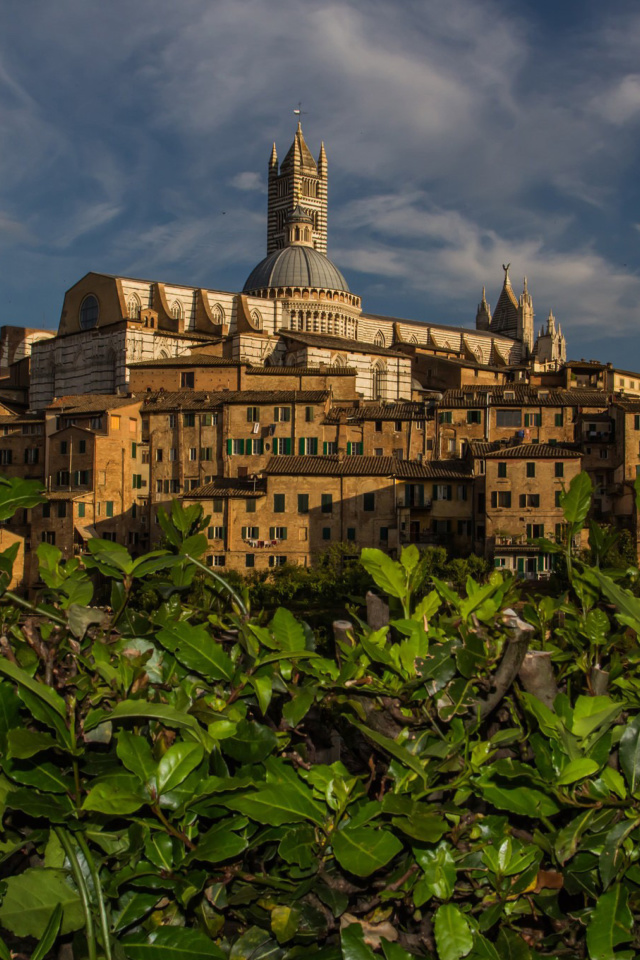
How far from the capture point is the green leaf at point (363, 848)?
217 centimetres

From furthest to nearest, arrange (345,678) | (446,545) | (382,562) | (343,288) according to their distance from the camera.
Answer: (343,288), (446,545), (382,562), (345,678)

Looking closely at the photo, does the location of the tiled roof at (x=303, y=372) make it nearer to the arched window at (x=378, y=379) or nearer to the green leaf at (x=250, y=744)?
the arched window at (x=378, y=379)

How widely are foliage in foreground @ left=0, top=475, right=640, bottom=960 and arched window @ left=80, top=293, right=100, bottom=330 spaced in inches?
2603

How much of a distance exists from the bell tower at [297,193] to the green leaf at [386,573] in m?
98.0

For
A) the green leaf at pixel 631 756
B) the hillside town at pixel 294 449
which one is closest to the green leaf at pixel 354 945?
the green leaf at pixel 631 756

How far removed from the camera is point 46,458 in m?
44.4

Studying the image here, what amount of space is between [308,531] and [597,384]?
32478mm

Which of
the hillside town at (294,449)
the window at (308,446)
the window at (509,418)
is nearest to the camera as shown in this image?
the hillside town at (294,449)

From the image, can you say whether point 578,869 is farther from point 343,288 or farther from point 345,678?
point 343,288

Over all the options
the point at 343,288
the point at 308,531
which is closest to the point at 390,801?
the point at 308,531

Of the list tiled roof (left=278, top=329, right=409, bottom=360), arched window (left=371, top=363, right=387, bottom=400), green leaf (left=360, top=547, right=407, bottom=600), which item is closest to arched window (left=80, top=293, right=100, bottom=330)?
tiled roof (left=278, top=329, right=409, bottom=360)

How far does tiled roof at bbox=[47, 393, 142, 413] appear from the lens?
44.5 m

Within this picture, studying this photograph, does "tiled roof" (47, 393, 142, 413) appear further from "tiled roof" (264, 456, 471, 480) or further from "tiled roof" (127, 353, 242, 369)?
"tiled roof" (264, 456, 471, 480)

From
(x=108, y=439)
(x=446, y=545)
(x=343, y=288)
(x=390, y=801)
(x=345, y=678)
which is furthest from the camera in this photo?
(x=343, y=288)
